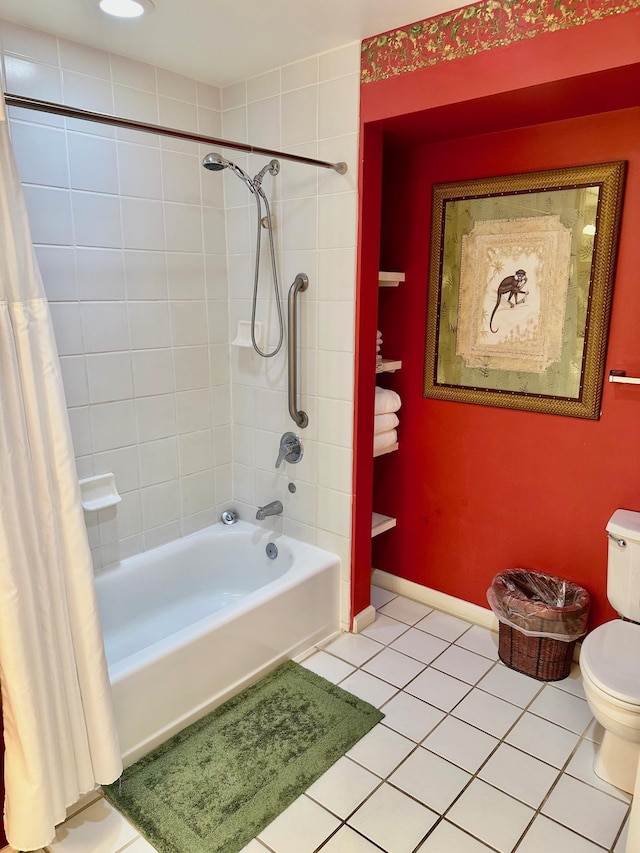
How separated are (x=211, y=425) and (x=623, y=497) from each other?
1791 mm

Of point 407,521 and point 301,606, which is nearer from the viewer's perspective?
point 301,606

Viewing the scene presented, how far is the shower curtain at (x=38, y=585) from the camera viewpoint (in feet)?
4.56

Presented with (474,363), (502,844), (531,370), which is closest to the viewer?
(502,844)

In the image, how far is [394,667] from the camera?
2381 millimetres

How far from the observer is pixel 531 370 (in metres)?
2.32

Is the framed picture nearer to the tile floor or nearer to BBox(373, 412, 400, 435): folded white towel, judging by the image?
BBox(373, 412, 400, 435): folded white towel

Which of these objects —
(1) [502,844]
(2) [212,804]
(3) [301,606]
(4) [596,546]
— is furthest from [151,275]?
(1) [502,844]

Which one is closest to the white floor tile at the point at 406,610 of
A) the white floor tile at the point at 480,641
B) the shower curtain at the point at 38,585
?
the white floor tile at the point at 480,641

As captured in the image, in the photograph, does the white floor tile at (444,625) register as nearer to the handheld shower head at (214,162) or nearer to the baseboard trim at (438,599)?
the baseboard trim at (438,599)

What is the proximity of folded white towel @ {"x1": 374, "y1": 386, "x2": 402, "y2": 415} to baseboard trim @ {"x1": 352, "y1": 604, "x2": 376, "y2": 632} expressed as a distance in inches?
35.7

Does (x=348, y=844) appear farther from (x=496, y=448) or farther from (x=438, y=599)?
(x=496, y=448)

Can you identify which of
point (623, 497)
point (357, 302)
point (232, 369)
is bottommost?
point (623, 497)

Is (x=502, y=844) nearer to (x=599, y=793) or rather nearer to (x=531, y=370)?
(x=599, y=793)

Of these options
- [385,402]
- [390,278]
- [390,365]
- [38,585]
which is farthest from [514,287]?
[38,585]
